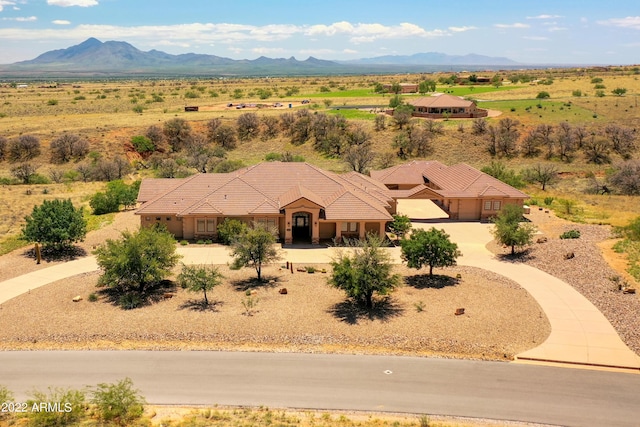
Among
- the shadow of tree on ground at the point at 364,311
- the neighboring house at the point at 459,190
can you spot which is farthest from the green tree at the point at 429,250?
the neighboring house at the point at 459,190

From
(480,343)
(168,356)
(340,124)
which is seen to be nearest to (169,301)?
(168,356)

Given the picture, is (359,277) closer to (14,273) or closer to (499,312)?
(499,312)

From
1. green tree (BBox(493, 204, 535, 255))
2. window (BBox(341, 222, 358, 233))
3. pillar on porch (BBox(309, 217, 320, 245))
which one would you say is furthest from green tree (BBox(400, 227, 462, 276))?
pillar on porch (BBox(309, 217, 320, 245))

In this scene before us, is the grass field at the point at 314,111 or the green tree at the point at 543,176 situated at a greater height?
the grass field at the point at 314,111

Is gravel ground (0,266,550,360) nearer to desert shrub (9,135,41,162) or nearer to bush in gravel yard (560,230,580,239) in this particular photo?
bush in gravel yard (560,230,580,239)

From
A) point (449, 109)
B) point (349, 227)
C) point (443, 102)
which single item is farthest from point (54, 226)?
point (443, 102)

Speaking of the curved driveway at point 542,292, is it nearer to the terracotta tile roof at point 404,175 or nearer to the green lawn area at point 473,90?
the terracotta tile roof at point 404,175

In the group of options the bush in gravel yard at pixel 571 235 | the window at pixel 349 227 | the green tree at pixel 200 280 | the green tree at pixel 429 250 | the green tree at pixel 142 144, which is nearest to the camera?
the green tree at pixel 200 280
